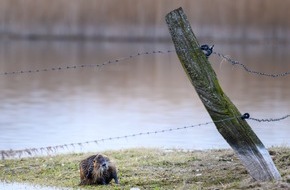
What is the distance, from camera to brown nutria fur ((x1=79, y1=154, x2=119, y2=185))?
316 inches

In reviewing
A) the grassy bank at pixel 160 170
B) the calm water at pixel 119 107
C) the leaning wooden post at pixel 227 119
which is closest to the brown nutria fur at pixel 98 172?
the grassy bank at pixel 160 170

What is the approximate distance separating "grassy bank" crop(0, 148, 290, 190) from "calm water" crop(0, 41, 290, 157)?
3.42 ft

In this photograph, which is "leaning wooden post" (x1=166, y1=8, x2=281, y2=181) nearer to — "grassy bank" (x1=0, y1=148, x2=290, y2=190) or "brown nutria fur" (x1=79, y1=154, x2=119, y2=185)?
"grassy bank" (x1=0, y1=148, x2=290, y2=190)

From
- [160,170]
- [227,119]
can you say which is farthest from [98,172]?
[227,119]

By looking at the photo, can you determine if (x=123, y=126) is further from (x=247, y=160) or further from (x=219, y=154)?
(x=247, y=160)

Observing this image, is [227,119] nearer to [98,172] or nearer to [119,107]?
[98,172]

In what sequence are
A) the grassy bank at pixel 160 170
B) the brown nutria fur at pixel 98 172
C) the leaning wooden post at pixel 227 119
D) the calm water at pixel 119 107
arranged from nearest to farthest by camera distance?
the leaning wooden post at pixel 227 119
the grassy bank at pixel 160 170
the brown nutria fur at pixel 98 172
the calm water at pixel 119 107

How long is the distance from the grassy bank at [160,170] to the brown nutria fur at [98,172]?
92 mm

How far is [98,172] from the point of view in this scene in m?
8.08

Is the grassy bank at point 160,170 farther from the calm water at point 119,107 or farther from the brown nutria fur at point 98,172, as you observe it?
the calm water at point 119,107

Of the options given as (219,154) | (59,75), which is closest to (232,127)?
(219,154)

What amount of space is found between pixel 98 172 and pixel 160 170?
83 cm

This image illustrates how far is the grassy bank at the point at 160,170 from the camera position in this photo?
7.78 meters

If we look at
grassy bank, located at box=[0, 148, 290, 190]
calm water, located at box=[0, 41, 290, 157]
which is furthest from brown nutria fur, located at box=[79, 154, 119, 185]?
calm water, located at box=[0, 41, 290, 157]
